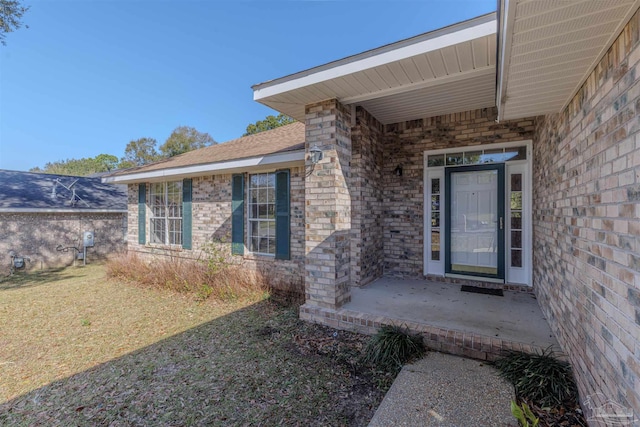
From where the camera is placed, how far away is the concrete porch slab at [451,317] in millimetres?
2982

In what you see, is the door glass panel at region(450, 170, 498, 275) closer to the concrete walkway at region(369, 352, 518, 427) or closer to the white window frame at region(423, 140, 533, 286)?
the white window frame at region(423, 140, 533, 286)

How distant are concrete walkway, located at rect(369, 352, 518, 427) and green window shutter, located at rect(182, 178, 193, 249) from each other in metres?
6.44

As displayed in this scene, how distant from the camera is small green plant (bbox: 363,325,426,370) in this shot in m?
2.96

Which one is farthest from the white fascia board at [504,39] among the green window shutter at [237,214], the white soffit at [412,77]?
the green window shutter at [237,214]

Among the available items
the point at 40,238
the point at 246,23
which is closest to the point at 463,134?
the point at 246,23

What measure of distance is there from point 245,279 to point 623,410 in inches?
209

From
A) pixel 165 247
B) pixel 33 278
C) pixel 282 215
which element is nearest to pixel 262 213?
pixel 282 215

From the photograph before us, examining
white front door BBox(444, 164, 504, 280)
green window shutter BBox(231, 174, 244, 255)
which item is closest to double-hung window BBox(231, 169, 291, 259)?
green window shutter BBox(231, 174, 244, 255)

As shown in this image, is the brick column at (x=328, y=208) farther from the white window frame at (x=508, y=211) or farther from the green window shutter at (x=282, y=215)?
the white window frame at (x=508, y=211)

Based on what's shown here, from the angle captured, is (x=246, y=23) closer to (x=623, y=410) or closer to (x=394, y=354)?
(x=394, y=354)

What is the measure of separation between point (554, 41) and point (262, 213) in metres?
5.71

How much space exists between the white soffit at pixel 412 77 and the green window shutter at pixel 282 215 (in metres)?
1.77

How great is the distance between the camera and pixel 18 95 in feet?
48.0

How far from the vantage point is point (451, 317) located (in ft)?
11.8
